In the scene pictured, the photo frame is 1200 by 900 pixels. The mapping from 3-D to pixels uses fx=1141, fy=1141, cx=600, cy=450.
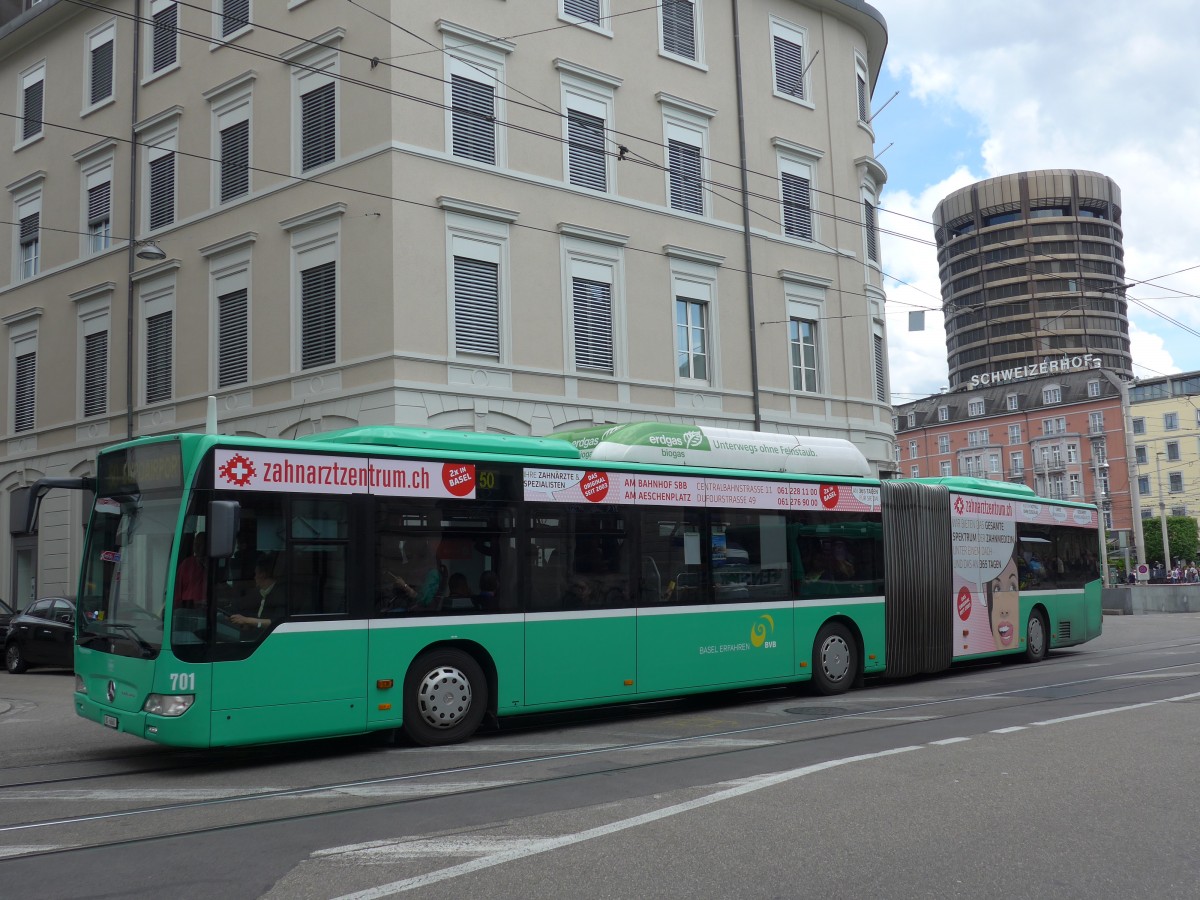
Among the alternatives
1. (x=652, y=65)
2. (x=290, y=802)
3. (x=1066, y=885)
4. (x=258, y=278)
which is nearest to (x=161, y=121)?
(x=258, y=278)

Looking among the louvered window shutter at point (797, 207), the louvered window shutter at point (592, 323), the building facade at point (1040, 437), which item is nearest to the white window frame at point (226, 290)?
the louvered window shutter at point (592, 323)

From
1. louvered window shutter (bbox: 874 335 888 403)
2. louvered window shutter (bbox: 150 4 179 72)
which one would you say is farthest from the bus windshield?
louvered window shutter (bbox: 874 335 888 403)

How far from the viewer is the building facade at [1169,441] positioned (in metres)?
90.8

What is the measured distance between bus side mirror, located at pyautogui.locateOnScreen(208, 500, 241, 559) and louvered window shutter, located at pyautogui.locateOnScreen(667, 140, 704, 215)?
1801cm

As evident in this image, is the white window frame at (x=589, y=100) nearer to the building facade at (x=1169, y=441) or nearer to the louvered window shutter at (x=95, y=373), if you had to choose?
the louvered window shutter at (x=95, y=373)

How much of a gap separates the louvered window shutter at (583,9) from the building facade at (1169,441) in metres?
78.4

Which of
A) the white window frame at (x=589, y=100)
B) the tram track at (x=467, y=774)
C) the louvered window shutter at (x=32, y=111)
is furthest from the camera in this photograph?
the louvered window shutter at (x=32, y=111)

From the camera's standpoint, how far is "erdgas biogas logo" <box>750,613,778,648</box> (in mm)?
13531

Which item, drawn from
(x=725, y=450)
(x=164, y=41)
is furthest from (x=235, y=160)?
(x=725, y=450)

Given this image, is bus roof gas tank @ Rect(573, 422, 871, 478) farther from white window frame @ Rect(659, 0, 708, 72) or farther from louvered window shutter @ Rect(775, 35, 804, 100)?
louvered window shutter @ Rect(775, 35, 804, 100)

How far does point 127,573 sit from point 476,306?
12397mm

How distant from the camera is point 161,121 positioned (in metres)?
25.5

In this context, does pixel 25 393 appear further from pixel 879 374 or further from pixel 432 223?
pixel 879 374

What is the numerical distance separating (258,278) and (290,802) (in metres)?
16.8
